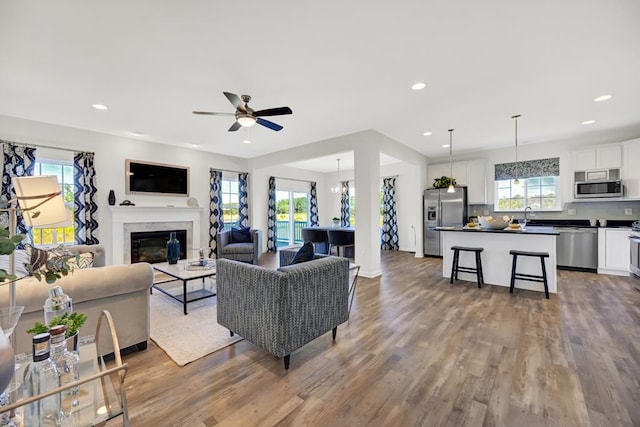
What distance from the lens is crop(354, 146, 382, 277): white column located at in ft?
15.7

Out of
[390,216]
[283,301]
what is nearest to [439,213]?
[390,216]

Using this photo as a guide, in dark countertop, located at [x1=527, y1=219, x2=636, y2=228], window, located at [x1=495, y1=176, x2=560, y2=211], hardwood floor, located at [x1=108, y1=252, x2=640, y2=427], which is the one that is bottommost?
hardwood floor, located at [x1=108, y1=252, x2=640, y2=427]

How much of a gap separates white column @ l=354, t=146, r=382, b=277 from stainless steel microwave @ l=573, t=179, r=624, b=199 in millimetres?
3968

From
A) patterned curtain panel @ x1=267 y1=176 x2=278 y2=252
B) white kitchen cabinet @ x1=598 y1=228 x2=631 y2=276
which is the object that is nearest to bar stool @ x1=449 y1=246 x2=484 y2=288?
white kitchen cabinet @ x1=598 y1=228 x2=631 y2=276

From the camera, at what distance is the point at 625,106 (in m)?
3.85

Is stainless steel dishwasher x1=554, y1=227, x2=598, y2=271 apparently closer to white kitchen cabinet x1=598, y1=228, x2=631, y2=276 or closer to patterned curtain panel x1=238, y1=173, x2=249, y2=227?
white kitchen cabinet x1=598, y1=228, x2=631, y2=276

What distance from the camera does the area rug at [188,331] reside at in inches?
93.0

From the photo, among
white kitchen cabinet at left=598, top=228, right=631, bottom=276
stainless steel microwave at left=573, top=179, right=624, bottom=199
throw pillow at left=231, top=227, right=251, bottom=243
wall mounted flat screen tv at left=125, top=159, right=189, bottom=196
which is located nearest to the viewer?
white kitchen cabinet at left=598, top=228, right=631, bottom=276

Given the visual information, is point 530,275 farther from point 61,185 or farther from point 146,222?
point 61,185

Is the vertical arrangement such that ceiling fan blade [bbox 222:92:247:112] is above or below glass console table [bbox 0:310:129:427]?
above

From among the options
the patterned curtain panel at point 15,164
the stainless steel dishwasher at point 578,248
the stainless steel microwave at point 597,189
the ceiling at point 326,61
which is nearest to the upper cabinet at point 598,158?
the stainless steel microwave at point 597,189

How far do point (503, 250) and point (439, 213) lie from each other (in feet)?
8.08

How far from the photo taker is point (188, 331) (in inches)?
107

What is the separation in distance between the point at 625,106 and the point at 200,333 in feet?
20.3
